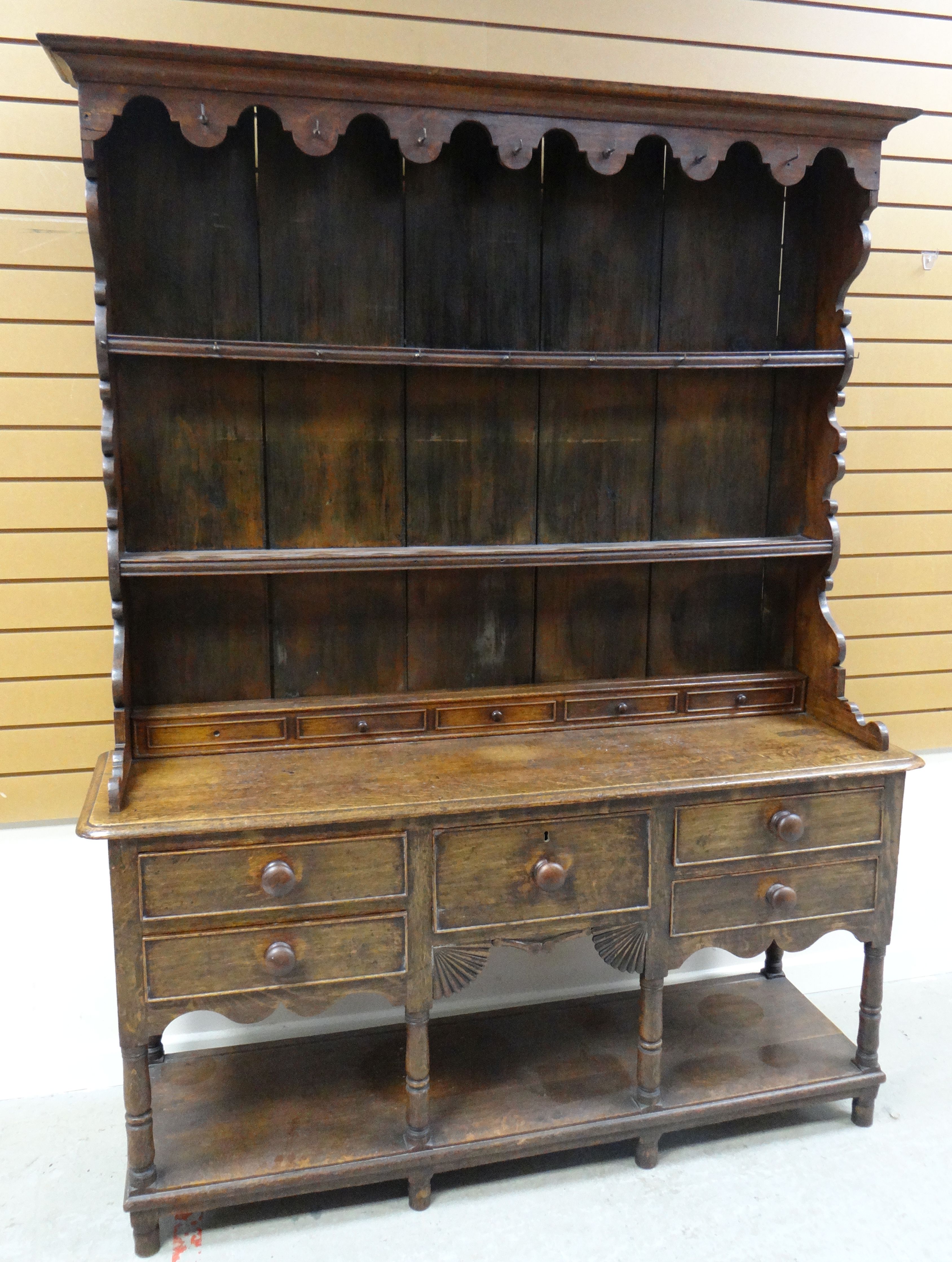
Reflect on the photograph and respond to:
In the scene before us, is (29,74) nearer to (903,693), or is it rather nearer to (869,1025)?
(903,693)

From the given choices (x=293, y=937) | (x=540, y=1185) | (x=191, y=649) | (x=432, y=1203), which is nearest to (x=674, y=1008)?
(x=540, y=1185)

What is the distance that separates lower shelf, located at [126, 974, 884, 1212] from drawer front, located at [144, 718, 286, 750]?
0.86 m

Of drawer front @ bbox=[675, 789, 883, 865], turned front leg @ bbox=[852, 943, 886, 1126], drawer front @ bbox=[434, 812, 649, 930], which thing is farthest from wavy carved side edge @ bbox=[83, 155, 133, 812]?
turned front leg @ bbox=[852, 943, 886, 1126]

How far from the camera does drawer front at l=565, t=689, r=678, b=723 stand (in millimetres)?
2531

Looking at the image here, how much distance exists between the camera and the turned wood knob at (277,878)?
197 centimetres

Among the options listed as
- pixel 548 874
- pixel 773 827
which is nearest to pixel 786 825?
pixel 773 827

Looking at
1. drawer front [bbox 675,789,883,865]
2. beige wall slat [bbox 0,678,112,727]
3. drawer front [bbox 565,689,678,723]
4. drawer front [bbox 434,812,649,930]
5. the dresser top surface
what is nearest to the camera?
the dresser top surface

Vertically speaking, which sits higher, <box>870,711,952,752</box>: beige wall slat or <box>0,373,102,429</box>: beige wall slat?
<box>0,373,102,429</box>: beige wall slat

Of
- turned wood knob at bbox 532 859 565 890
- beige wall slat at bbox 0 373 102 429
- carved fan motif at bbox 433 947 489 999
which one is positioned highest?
beige wall slat at bbox 0 373 102 429

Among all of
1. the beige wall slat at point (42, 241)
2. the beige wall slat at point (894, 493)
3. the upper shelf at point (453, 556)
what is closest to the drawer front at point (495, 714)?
the upper shelf at point (453, 556)

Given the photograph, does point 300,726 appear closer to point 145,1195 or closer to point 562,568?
point 562,568

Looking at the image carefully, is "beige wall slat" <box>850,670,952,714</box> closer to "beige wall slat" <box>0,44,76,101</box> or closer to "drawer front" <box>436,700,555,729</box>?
"drawer front" <box>436,700,555,729</box>

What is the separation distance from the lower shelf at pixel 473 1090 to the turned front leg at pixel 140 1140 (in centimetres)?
4

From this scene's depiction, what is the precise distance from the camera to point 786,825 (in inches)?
86.8
